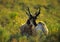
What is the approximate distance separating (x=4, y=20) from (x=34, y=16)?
9.34ft

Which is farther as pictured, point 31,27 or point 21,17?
point 21,17

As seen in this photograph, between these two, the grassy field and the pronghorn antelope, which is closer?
the grassy field

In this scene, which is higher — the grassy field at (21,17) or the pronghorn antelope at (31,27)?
the pronghorn antelope at (31,27)

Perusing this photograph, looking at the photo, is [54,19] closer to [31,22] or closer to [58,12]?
[58,12]

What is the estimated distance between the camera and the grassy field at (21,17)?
35.3 feet

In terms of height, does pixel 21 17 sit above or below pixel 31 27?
below

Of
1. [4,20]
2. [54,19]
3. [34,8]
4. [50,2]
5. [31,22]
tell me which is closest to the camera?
[31,22]

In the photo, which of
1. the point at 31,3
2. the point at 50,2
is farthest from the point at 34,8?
the point at 50,2

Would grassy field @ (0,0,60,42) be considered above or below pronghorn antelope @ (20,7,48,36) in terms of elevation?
below

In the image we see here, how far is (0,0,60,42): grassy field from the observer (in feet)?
35.3

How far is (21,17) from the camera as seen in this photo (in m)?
15.8

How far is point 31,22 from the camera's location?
11797mm

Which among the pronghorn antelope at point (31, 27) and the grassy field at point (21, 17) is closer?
the grassy field at point (21, 17)

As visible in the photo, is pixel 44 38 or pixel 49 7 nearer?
pixel 44 38
